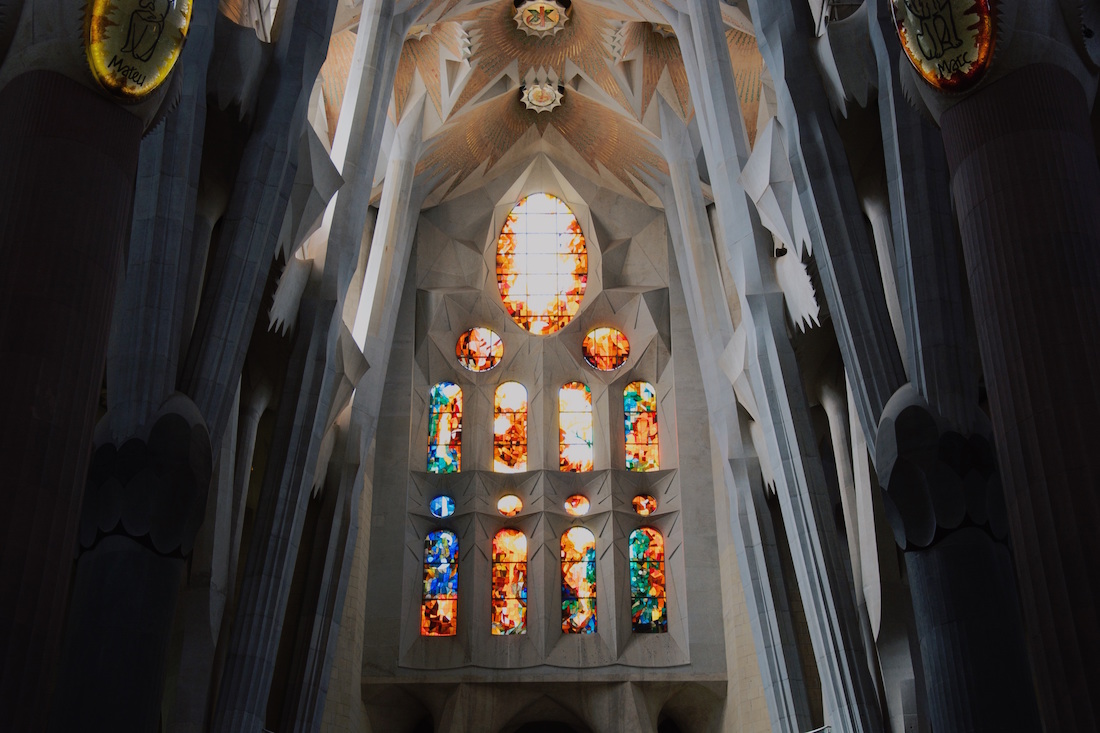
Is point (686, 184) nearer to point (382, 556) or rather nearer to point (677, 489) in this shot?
point (677, 489)

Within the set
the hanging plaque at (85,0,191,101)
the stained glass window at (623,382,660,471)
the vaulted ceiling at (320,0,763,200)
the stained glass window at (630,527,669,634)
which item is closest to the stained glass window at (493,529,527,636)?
the stained glass window at (630,527,669,634)

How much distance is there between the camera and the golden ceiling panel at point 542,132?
72.0ft

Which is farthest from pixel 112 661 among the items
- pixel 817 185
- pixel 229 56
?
pixel 817 185

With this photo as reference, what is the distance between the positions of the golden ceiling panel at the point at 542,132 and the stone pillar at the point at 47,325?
13675 mm

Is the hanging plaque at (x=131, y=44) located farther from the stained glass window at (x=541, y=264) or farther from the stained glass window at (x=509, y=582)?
the stained glass window at (x=541, y=264)

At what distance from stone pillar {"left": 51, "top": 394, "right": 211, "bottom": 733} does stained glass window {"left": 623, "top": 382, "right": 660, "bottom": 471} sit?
12653 millimetres

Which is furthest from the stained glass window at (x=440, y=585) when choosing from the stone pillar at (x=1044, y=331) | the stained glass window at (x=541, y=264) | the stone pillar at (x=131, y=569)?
the stone pillar at (x=1044, y=331)

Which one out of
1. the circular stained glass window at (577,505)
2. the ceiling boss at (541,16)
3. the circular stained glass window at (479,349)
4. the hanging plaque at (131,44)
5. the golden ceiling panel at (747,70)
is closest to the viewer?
the hanging plaque at (131,44)

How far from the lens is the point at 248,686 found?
40.1ft

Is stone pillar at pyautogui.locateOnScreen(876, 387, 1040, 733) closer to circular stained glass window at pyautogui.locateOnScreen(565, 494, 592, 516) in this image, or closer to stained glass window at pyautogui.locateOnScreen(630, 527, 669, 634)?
stained glass window at pyautogui.locateOnScreen(630, 527, 669, 634)

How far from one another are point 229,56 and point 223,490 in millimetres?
4251

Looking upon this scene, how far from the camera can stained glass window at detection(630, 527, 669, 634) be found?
66.5 feet

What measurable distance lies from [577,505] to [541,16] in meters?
8.61

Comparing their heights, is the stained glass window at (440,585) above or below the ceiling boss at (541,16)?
below
